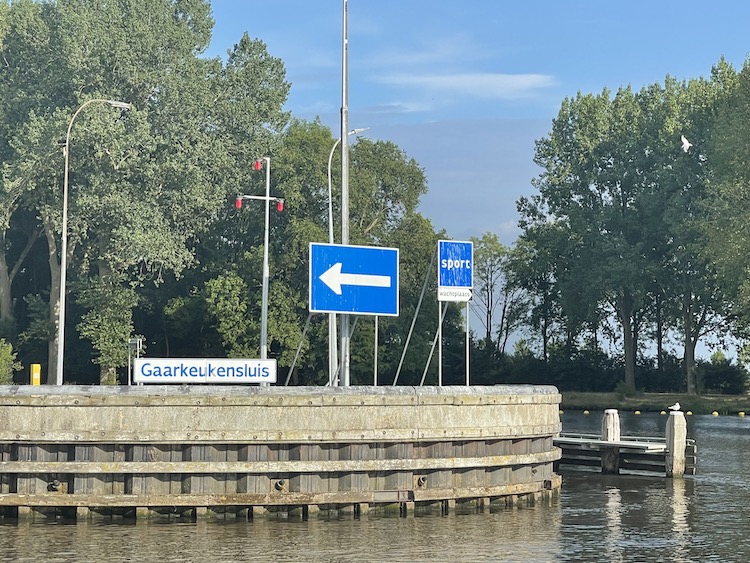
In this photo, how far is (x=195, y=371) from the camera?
87.6ft

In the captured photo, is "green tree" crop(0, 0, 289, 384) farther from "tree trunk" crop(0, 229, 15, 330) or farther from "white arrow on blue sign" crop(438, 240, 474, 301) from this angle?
"white arrow on blue sign" crop(438, 240, 474, 301)

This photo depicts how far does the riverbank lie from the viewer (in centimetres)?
8212

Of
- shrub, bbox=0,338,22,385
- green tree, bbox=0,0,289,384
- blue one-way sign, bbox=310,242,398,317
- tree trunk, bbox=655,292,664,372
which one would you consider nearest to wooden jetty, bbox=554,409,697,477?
blue one-way sign, bbox=310,242,398,317

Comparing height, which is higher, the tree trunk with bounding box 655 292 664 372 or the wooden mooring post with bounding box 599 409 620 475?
the tree trunk with bounding box 655 292 664 372

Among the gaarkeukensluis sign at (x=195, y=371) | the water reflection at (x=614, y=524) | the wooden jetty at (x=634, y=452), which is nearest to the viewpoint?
the water reflection at (x=614, y=524)

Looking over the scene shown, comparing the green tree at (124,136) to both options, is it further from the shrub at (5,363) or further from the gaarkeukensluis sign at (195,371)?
the gaarkeukensluis sign at (195,371)

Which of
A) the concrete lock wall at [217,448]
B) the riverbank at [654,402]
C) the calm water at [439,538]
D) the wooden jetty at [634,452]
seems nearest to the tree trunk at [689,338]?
the riverbank at [654,402]

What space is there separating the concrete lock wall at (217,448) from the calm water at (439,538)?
62 centimetres

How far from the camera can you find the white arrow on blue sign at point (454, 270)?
99.9 feet

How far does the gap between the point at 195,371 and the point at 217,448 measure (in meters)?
2.30

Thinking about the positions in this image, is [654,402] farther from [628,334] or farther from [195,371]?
[195,371]

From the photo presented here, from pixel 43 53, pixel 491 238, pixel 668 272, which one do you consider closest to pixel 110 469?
pixel 43 53

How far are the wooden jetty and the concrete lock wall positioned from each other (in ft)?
40.5

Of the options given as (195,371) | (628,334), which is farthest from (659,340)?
(195,371)
